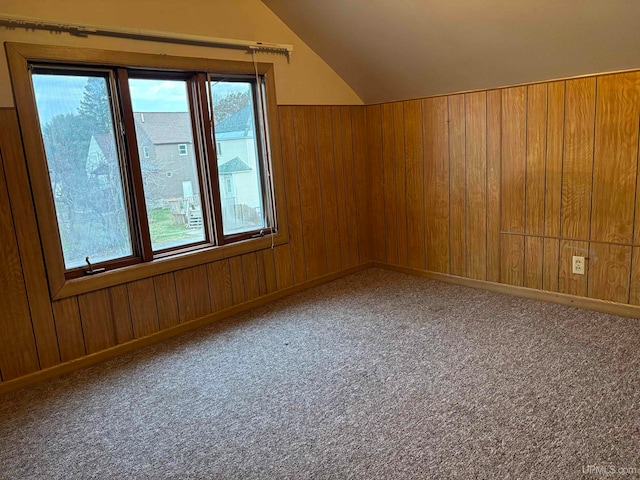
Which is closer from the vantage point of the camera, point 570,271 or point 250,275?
point 570,271

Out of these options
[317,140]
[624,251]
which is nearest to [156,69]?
[317,140]

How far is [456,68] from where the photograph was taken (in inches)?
123

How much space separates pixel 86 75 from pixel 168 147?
60 cm

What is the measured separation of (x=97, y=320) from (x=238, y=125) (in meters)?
1.59

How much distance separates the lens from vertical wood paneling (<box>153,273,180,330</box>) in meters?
2.94

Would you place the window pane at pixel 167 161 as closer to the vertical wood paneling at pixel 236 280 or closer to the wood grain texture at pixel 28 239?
the vertical wood paneling at pixel 236 280

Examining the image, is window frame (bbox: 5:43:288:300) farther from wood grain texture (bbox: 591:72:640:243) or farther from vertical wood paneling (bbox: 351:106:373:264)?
wood grain texture (bbox: 591:72:640:243)

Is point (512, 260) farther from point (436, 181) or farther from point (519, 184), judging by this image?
point (436, 181)

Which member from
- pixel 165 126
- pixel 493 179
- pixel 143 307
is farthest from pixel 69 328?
pixel 493 179

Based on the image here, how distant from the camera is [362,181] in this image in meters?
4.09

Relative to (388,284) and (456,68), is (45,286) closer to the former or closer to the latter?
(388,284)

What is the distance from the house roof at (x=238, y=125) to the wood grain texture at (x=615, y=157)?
2.24m

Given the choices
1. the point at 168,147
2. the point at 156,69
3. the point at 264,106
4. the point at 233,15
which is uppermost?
the point at 233,15

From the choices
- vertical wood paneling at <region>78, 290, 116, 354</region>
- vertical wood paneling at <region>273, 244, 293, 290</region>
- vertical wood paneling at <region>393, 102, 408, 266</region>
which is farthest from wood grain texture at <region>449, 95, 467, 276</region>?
vertical wood paneling at <region>78, 290, 116, 354</region>
